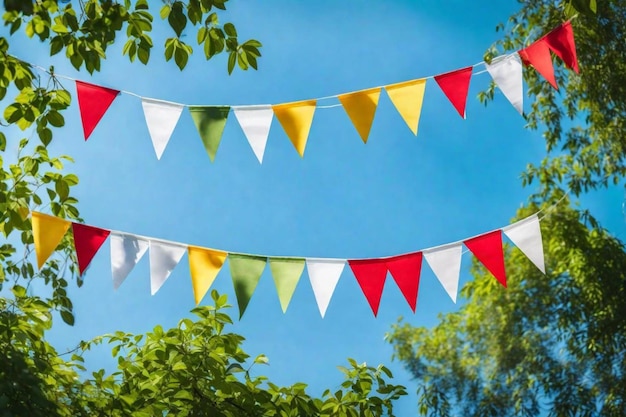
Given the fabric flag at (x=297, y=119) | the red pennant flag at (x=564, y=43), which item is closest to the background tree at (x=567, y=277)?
the red pennant flag at (x=564, y=43)

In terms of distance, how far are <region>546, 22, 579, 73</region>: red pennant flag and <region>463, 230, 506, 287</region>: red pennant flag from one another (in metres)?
0.81

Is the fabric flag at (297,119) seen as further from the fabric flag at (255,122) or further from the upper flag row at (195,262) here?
the upper flag row at (195,262)

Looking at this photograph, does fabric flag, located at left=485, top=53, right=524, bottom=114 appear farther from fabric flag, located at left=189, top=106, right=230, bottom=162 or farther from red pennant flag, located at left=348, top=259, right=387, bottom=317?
fabric flag, located at left=189, top=106, right=230, bottom=162

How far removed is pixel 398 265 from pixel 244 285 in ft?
2.27

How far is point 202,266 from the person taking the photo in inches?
128

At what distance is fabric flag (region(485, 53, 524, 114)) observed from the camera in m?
3.53

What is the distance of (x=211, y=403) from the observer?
308cm

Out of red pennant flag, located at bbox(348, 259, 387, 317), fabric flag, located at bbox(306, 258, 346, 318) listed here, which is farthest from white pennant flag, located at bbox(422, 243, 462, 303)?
fabric flag, located at bbox(306, 258, 346, 318)

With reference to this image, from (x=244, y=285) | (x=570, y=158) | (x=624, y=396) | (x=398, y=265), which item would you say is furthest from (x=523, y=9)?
(x=244, y=285)

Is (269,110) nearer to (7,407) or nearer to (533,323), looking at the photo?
(7,407)

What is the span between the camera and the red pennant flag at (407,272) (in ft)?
11.4

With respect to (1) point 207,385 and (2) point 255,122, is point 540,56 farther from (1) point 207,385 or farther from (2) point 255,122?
(1) point 207,385

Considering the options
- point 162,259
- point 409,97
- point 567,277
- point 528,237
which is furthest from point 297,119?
point 567,277

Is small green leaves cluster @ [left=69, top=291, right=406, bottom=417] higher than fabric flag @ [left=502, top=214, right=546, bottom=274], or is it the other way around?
fabric flag @ [left=502, top=214, right=546, bottom=274]
